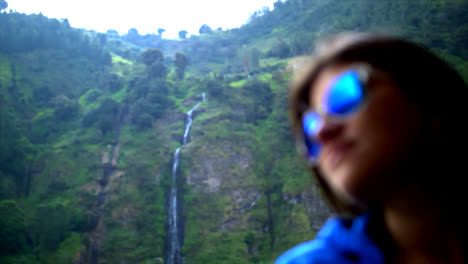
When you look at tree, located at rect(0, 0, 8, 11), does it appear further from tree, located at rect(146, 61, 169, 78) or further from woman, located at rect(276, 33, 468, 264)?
woman, located at rect(276, 33, 468, 264)

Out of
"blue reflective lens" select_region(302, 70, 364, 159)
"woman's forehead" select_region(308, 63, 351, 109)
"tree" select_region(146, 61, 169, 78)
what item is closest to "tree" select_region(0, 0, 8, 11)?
"tree" select_region(146, 61, 169, 78)

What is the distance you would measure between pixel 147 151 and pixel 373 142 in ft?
90.3

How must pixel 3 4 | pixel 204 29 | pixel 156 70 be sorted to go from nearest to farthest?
pixel 156 70, pixel 3 4, pixel 204 29

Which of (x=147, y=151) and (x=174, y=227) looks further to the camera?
(x=147, y=151)

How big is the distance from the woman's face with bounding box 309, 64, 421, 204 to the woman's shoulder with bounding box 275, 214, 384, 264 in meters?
0.17

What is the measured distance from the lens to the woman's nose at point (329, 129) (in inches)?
35.9

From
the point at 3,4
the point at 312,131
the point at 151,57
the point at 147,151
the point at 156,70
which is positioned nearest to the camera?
the point at 312,131

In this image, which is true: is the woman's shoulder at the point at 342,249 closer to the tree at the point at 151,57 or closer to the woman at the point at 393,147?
the woman at the point at 393,147

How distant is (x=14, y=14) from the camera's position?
4309 centimetres

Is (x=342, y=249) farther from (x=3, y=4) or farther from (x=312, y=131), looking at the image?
(x=3, y=4)

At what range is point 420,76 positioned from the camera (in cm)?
95

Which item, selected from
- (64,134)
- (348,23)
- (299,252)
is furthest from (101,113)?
(299,252)

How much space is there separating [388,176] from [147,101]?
32096mm

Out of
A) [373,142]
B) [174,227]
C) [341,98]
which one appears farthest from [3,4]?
[373,142]
